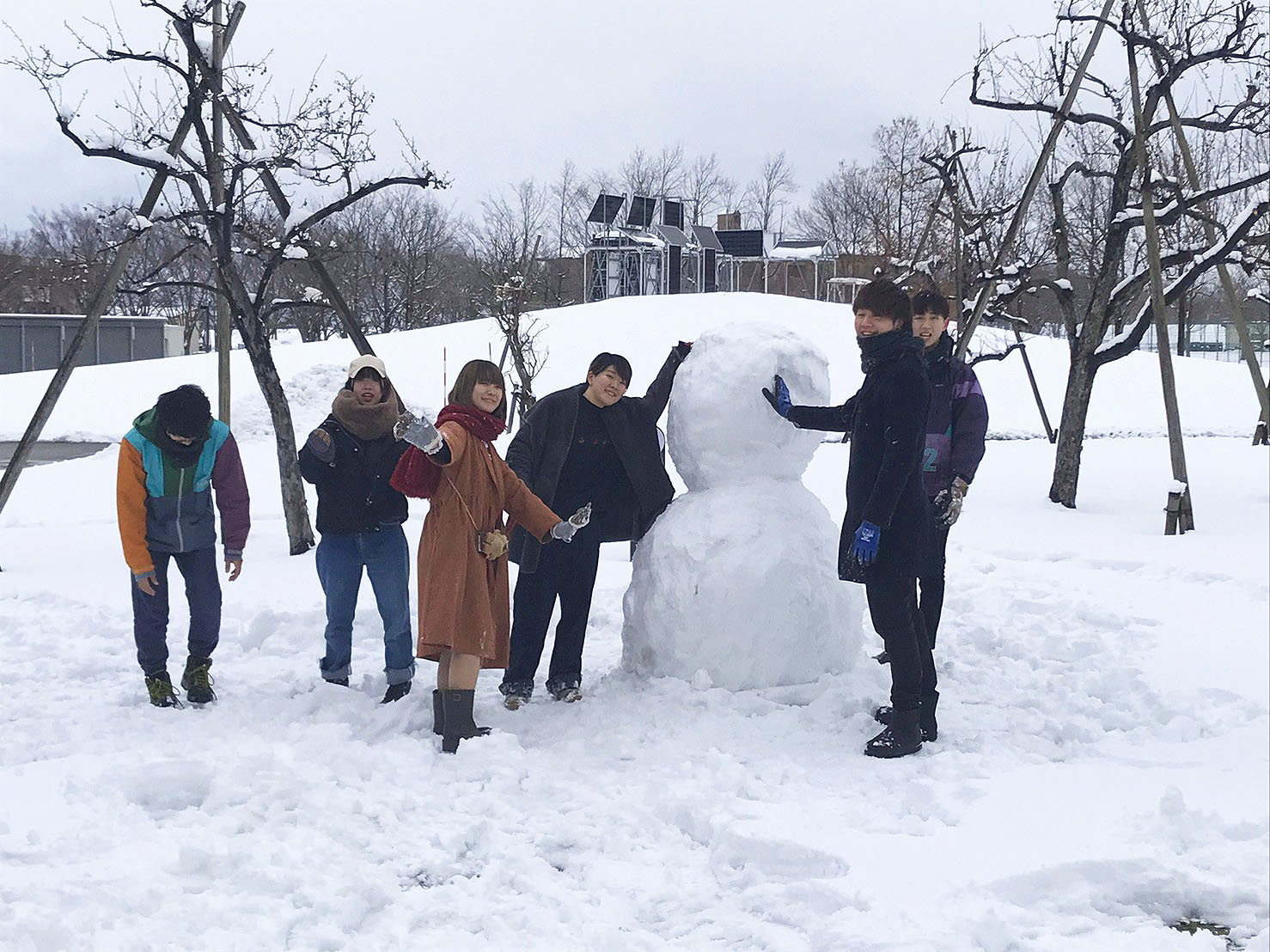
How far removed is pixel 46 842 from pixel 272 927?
92cm

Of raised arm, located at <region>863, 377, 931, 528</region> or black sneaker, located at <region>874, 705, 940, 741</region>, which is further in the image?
black sneaker, located at <region>874, 705, 940, 741</region>

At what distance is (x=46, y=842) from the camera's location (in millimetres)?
3277

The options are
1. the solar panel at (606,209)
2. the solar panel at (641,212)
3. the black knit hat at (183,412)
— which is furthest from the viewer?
the solar panel at (606,209)

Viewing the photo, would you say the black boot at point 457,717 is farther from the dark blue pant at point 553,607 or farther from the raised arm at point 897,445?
the raised arm at point 897,445

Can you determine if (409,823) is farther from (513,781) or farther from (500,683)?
(500,683)

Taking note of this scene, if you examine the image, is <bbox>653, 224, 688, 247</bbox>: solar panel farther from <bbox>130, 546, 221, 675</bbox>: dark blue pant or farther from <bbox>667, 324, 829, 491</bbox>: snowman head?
<bbox>130, 546, 221, 675</bbox>: dark blue pant

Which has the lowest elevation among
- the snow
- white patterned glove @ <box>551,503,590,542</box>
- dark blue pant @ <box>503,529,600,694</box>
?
dark blue pant @ <box>503,529,600,694</box>

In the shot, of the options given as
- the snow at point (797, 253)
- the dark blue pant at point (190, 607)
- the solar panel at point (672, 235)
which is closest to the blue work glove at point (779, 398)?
the dark blue pant at point (190, 607)

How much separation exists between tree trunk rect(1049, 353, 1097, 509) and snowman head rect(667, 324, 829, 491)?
554 cm

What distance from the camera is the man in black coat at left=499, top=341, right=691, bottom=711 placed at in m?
4.65

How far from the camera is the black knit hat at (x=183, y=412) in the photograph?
14.6 ft

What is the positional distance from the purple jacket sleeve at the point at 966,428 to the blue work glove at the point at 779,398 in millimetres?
711

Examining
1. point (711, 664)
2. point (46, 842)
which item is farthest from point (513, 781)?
point (46, 842)

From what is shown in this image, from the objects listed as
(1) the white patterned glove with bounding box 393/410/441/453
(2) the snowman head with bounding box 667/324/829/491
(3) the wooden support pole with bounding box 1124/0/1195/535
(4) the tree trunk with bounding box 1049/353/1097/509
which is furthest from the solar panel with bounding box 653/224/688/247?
(1) the white patterned glove with bounding box 393/410/441/453
